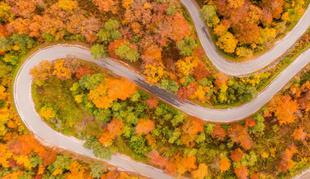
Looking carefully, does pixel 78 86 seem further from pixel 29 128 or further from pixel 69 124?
pixel 29 128

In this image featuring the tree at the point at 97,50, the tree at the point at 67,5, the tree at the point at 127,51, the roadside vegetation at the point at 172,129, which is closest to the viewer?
the tree at the point at 127,51

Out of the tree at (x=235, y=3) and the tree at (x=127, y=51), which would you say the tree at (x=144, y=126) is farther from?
the tree at (x=235, y=3)

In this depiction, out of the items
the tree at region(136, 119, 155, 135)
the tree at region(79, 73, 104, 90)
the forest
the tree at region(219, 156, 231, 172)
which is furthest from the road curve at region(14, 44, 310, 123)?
the tree at region(219, 156, 231, 172)

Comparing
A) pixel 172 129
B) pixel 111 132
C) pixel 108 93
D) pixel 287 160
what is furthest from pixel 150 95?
pixel 287 160

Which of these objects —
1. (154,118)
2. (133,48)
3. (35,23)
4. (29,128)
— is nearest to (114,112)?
(154,118)

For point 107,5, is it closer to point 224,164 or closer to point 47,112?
point 47,112

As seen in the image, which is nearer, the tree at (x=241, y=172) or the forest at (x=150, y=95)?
the forest at (x=150, y=95)

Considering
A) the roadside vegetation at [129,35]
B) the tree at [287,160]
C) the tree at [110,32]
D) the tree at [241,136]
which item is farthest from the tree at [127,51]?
the tree at [287,160]
